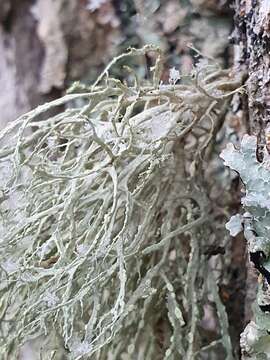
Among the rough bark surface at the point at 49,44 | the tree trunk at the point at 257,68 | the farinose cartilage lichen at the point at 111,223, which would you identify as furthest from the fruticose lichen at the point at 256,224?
the rough bark surface at the point at 49,44

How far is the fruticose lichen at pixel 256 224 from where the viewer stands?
60 centimetres

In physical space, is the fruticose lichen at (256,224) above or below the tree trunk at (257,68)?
below

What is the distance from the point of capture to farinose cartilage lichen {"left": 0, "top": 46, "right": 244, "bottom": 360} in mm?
676

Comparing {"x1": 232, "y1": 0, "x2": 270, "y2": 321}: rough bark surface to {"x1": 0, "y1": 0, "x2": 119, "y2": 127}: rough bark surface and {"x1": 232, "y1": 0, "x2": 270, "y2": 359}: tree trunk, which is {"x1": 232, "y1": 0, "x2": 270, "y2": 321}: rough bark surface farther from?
{"x1": 0, "y1": 0, "x2": 119, "y2": 127}: rough bark surface

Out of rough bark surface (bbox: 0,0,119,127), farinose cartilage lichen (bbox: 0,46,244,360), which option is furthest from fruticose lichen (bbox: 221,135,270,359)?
rough bark surface (bbox: 0,0,119,127)

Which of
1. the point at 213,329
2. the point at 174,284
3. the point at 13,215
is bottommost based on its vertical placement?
the point at 213,329

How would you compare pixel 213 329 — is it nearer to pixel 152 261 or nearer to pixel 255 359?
pixel 152 261

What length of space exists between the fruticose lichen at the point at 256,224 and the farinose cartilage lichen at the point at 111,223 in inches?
4.2

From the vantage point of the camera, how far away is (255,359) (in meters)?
0.63

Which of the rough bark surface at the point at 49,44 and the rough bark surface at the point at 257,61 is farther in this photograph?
the rough bark surface at the point at 49,44

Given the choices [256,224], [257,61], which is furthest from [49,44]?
[256,224]

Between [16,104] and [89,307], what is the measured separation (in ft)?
1.96

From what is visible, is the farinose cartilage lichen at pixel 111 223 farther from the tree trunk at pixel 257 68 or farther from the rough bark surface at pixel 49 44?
the rough bark surface at pixel 49 44

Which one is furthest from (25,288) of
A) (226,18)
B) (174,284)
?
(226,18)
